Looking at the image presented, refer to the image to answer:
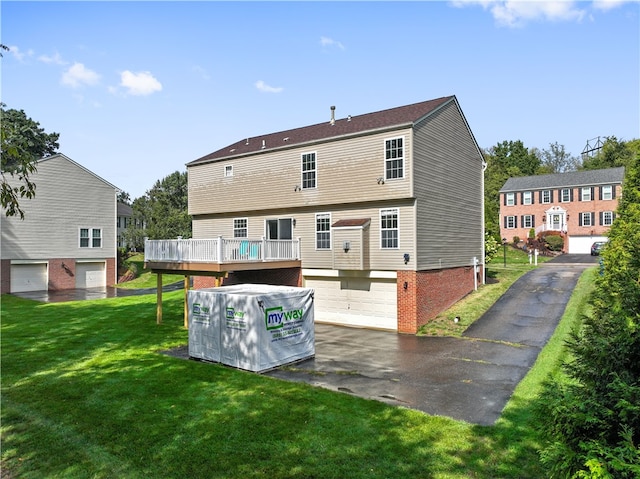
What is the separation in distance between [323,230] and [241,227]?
17.4 feet

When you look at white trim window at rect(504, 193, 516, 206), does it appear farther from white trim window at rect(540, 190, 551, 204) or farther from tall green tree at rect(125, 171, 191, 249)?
tall green tree at rect(125, 171, 191, 249)

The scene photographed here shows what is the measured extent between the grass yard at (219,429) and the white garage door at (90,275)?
2291 cm

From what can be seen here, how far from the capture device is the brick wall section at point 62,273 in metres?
31.3

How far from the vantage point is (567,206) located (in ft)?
147

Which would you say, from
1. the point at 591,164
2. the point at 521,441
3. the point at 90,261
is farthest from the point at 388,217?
Answer: the point at 591,164

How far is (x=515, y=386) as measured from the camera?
1024 centimetres

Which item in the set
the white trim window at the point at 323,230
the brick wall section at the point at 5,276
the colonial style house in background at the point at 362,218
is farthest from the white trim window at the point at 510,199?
the brick wall section at the point at 5,276

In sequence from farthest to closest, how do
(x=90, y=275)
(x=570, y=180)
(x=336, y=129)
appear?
(x=570, y=180)
(x=90, y=275)
(x=336, y=129)

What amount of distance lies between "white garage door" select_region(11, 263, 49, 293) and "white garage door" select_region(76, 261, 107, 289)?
233cm

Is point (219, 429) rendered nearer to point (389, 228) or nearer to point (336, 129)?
point (389, 228)

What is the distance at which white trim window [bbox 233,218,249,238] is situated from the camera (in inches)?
902

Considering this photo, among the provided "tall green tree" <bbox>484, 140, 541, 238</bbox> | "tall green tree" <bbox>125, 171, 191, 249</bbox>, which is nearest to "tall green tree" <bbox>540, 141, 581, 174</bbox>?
"tall green tree" <bbox>484, 140, 541, 238</bbox>

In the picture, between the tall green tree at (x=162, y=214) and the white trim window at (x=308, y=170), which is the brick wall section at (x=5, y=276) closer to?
the tall green tree at (x=162, y=214)

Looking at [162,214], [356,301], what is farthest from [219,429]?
[162,214]
